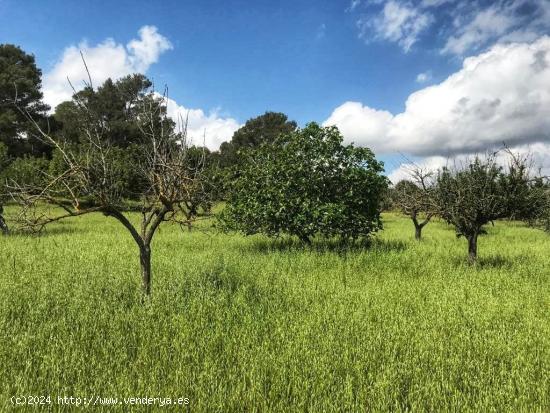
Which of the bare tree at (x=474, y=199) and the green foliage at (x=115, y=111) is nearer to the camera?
the bare tree at (x=474, y=199)

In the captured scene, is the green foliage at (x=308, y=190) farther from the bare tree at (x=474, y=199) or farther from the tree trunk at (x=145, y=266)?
the tree trunk at (x=145, y=266)

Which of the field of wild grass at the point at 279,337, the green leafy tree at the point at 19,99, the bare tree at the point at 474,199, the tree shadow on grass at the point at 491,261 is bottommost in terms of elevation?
the field of wild grass at the point at 279,337

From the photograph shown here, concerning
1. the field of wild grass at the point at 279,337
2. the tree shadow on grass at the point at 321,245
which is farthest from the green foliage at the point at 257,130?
the field of wild grass at the point at 279,337

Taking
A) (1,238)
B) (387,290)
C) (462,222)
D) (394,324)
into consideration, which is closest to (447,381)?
(394,324)

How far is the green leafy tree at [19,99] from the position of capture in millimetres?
58344

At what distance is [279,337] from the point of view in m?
7.04

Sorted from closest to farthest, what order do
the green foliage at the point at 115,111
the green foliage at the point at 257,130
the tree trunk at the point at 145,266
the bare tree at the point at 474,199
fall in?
the tree trunk at the point at 145,266
the bare tree at the point at 474,199
the green foliage at the point at 115,111
the green foliage at the point at 257,130

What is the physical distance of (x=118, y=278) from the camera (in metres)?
10.6

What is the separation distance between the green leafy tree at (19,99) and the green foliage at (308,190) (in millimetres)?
52237

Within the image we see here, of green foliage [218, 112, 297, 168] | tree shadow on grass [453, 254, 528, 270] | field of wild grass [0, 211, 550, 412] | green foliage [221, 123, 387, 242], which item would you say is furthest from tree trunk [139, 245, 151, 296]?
green foliage [218, 112, 297, 168]

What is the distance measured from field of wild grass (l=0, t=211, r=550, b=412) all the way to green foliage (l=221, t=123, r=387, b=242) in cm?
433

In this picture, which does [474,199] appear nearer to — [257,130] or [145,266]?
[145,266]

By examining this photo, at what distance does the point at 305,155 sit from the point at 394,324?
11491 mm

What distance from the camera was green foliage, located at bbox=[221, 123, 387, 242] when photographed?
17.1 metres
